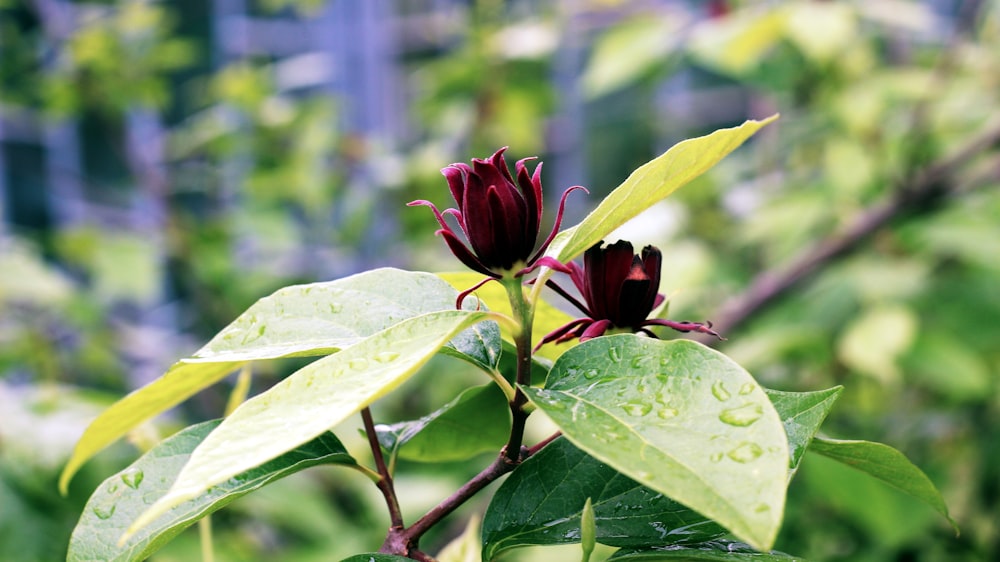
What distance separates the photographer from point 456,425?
1.28ft

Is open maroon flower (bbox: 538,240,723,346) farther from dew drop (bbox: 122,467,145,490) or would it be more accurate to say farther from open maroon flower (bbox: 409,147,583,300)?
dew drop (bbox: 122,467,145,490)

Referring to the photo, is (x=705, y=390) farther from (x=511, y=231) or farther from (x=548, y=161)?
(x=548, y=161)

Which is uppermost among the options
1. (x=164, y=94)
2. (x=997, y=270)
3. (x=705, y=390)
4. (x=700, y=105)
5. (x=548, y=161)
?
(x=705, y=390)

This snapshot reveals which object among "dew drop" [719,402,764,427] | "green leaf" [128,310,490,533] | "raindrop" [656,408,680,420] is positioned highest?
"green leaf" [128,310,490,533]

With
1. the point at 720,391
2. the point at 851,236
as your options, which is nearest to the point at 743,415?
the point at 720,391

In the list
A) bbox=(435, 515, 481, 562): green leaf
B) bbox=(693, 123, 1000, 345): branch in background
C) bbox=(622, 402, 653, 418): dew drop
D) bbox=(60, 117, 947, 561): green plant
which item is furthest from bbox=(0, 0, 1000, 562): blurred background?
bbox=(622, 402, 653, 418): dew drop

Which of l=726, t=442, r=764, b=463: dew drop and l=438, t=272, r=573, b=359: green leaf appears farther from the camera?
l=438, t=272, r=573, b=359: green leaf

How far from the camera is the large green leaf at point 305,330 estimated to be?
29 cm

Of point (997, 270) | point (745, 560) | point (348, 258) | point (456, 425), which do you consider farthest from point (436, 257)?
point (745, 560)

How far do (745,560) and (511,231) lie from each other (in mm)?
135

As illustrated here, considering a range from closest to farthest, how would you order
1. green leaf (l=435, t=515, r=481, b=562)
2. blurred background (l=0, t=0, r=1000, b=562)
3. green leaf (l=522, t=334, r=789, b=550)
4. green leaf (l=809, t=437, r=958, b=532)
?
green leaf (l=522, t=334, r=789, b=550) < green leaf (l=809, t=437, r=958, b=532) < green leaf (l=435, t=515, r=481, b=562) < blurred background (l=0, t=0, r=1000, b=562)

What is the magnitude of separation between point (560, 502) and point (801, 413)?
0.31 feet

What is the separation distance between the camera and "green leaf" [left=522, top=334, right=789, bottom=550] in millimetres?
199

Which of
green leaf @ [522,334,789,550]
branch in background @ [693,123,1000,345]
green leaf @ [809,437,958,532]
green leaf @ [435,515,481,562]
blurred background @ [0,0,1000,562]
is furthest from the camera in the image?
branch in background @ [693,123,1000,345]
